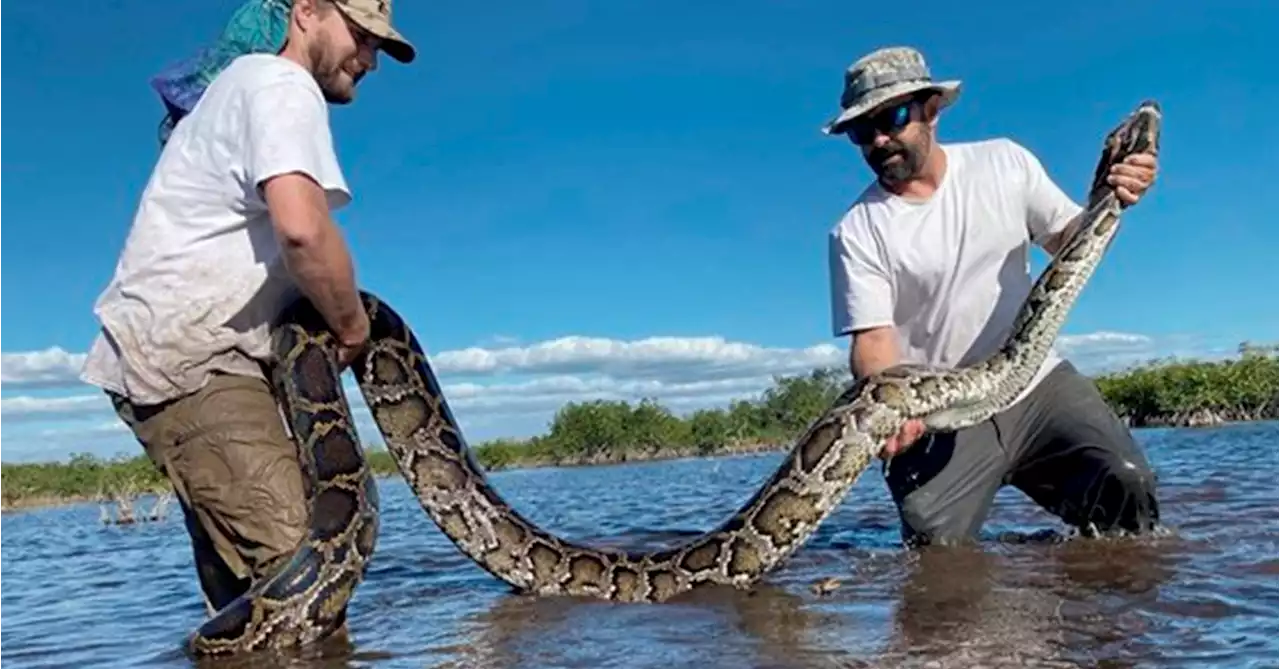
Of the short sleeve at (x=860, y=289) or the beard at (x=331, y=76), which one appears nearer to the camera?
the beard at (x=331, y=76)

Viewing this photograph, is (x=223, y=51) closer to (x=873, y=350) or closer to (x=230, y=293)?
(x=230, y=293)

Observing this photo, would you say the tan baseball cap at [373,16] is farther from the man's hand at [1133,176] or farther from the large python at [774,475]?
the man's hand at [1133,176]

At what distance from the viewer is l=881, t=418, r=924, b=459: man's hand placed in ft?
26.1

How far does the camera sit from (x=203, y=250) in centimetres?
562

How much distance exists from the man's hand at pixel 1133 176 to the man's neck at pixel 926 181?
118 centimetres

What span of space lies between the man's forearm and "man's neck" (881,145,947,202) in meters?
4.35

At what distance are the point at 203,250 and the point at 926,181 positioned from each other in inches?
202

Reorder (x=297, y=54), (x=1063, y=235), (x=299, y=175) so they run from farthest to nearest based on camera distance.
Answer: (x=1063, y=235), (x=297, y=54), (x=299, y=175)

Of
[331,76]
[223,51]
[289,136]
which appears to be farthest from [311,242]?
[223,51]

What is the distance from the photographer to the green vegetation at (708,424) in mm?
45406

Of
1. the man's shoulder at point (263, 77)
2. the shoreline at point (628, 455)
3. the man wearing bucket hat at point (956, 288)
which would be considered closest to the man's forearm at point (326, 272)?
the man's shoulder at point (263, 77)

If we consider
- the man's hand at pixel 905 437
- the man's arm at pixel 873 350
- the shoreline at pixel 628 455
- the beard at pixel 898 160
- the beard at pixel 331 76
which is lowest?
the shoreline at pixel 628 455

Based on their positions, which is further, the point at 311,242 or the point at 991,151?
the point at 991,151

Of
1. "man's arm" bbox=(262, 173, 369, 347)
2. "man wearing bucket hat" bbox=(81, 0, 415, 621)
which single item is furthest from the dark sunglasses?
"man's arm" bbox=(262, 173, 369, 347)
